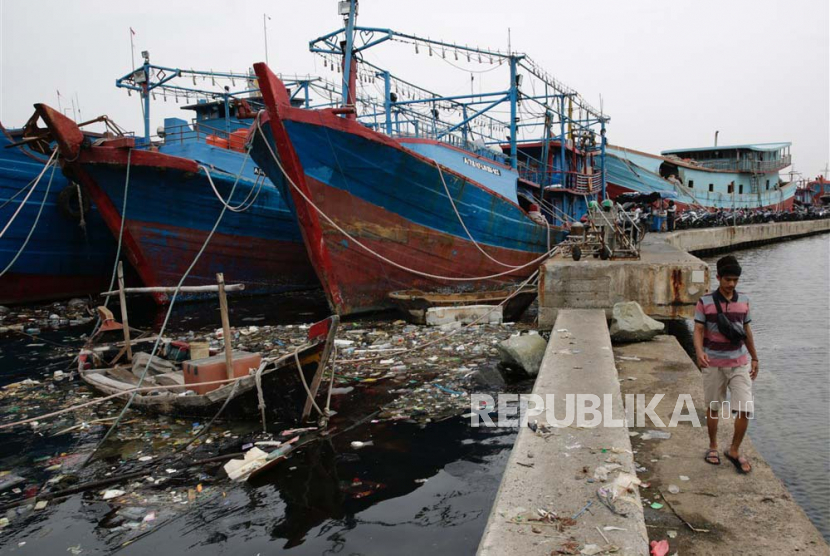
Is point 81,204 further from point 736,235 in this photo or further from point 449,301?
point 736,235

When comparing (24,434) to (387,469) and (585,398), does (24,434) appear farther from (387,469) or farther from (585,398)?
(585,398)

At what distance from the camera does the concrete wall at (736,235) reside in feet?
83.1

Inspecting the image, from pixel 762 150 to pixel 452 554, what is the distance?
1924 inches

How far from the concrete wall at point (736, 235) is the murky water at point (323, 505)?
61.9ft

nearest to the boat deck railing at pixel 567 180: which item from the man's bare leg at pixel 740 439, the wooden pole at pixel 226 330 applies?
the wooden pole at pixel 226 330

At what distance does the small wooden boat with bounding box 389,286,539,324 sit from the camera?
33.8 feet

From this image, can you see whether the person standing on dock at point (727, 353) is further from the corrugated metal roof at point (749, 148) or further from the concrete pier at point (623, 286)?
the corrugated metal roof at point (749, 148)

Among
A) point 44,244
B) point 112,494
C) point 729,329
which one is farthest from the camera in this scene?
point 44,244

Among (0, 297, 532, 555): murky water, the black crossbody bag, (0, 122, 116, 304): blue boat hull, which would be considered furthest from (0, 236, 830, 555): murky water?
(0, 122, 116, 304): blue boat hull

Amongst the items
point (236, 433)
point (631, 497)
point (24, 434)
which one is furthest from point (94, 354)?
point (631, 497)

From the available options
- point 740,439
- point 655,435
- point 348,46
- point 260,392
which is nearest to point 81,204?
point 348,46

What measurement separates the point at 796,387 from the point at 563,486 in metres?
6.16

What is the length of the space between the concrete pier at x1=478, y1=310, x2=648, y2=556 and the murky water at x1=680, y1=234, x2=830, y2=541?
187 centimetres

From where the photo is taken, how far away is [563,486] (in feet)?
9.46
